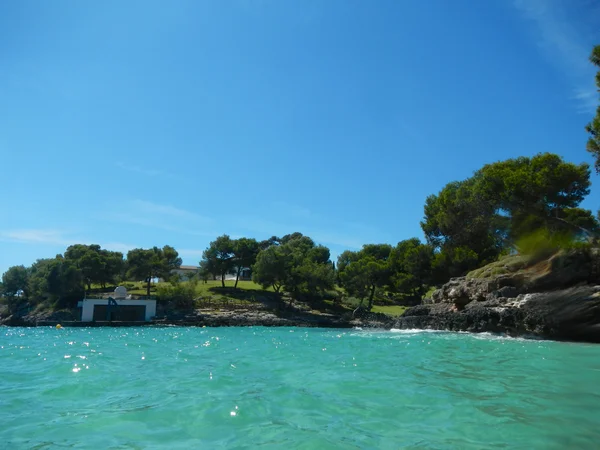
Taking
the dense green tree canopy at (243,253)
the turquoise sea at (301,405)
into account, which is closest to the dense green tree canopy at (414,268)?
Answer: the dense green tree canopy at (243,253)

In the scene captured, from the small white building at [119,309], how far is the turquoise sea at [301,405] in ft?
178

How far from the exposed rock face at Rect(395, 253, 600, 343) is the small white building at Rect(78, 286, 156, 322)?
143 ft

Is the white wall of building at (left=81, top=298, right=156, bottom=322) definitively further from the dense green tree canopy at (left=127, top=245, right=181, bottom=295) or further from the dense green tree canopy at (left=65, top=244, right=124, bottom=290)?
the dense green tree canopy at (left=65, top=244, right=124, bottom=290)

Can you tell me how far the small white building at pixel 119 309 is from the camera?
66438 millimetres

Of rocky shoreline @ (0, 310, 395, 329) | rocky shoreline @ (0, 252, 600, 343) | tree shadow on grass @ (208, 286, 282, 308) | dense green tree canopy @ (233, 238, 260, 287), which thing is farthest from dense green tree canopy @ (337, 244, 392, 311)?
dense green tree canopy @ (233, 238, 260, 287)

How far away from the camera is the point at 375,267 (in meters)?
70.2

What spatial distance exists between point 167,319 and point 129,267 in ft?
85.6

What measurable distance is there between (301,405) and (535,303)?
29083mm

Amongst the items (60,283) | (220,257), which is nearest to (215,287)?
(220,257)

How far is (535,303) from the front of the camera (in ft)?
106

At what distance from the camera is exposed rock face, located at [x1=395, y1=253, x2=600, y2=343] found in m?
29.7

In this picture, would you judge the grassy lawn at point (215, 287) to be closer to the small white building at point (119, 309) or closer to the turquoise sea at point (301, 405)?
the small white building at point (119, 309)

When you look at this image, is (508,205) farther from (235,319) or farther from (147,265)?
(147,265)

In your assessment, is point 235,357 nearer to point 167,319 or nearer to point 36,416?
point 36,416
